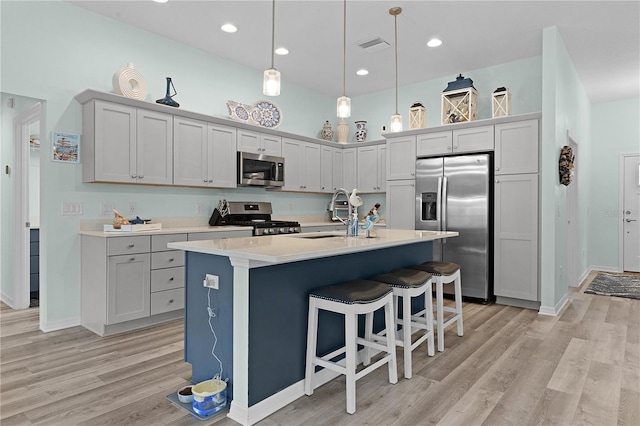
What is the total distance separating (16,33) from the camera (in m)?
3.34

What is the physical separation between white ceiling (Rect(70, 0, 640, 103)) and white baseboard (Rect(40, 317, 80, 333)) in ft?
9.65

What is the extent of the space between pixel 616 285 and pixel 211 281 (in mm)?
5990

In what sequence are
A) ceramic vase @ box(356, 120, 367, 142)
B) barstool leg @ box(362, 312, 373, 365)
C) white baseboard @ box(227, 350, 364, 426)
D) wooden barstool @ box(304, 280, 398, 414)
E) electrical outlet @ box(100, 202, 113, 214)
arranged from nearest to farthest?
white baseboard @ box(227, 350, 364, 426)
wooden barstool @ box(304, 280, 398, 414)
barstool leg @ box(362, 312, 373, 365)
electrical outlet @ box(100, 202, 113, 214)
ceramic vase @ box(356, 120, 367, 142)

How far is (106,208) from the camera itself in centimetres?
385

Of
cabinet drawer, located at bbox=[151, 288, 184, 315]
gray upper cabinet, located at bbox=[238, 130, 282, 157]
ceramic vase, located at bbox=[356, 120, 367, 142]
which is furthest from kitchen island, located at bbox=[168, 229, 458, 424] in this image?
ceramic vase, located at bbox=[356, 120, 367, 142]

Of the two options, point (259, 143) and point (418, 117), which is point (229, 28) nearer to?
point (259, 143)

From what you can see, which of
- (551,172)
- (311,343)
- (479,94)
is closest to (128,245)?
(311,343)

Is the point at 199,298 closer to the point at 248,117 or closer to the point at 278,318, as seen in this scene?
the point at 278,318

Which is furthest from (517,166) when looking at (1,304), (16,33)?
(1,304)

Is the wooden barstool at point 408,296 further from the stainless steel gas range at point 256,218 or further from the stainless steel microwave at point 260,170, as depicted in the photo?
the stainless steel microwave at point 260,170

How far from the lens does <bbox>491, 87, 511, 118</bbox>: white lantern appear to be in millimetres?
4574

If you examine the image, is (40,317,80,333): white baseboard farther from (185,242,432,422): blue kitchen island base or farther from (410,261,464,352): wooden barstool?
(410,261,464,352): wooden barstool

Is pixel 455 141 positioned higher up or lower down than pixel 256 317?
higher up

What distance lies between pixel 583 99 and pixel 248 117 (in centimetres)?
513
